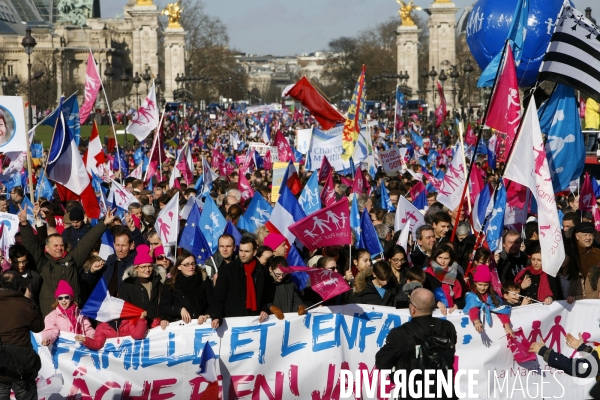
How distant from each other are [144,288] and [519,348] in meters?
2.66

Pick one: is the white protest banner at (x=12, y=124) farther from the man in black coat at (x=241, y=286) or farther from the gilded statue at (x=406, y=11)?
the gilded statue at (x=406, y=11)

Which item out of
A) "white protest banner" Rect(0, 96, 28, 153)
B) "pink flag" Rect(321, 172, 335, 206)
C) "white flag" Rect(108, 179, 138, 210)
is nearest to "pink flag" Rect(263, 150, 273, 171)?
"pink flag" Rect(321, 172, 335, 206)

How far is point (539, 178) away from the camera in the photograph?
8633 mm

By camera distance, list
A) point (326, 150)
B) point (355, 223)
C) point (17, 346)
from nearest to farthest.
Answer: point (17, 346)
point (355, 223)
point (326, 150)

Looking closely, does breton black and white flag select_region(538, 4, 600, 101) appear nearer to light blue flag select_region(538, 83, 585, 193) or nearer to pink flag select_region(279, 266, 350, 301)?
light blue flag select_region(538, 83, 585, 193)

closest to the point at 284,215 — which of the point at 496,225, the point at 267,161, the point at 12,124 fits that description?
the point at 496,225

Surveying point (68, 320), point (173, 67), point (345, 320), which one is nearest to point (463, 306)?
point (345, 320)

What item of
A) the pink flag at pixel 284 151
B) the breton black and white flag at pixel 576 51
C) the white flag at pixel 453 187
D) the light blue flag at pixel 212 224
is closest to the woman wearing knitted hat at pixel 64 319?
the light blue flag at pixel 212 224

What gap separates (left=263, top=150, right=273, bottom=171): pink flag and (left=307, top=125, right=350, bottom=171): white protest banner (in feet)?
14.1

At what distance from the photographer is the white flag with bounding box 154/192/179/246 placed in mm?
10516

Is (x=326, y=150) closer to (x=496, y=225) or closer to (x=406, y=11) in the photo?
(x=496, y=225)

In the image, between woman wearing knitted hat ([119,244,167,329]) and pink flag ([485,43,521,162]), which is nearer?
woman wearing knitted hat ([119,244,167,329])

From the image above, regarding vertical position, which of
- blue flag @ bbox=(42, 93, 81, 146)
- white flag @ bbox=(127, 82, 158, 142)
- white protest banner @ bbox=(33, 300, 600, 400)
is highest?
blue flag @ bbox=(42, 93, 81, 146)

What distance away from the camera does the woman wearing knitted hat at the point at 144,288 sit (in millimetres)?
8148
